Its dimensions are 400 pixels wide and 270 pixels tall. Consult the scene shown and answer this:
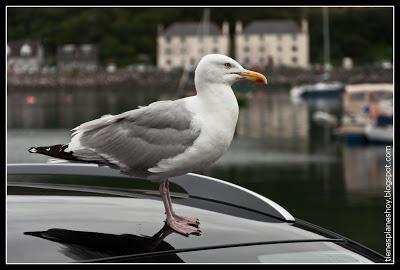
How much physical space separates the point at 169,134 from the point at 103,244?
574 mm

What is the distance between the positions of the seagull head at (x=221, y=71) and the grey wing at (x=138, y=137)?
0.12 meters

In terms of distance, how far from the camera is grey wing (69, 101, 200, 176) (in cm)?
203

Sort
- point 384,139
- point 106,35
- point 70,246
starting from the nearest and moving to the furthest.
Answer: point 70,246
point 384,139
point 106,35

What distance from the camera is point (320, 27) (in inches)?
2288

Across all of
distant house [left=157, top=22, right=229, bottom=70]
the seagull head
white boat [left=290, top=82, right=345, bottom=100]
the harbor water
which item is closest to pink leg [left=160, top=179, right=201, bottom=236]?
the seagull head

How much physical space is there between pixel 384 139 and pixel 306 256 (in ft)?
71.9

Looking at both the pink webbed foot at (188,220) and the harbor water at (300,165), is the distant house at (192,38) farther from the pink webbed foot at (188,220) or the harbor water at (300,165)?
the pink webbed foot at (188,220)

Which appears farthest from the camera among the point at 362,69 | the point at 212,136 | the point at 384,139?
the point at 362,69

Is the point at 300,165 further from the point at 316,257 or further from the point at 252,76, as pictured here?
the point at 316,257

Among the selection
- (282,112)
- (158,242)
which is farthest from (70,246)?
(282,112)

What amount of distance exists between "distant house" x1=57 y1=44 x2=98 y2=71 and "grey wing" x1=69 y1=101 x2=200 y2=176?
167 ft

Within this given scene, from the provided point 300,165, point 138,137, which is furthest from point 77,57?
point 138,137
